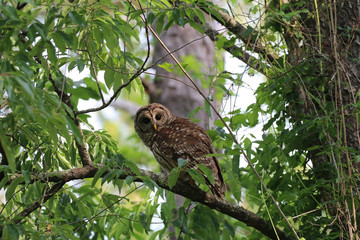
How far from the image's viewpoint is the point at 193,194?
2893mm

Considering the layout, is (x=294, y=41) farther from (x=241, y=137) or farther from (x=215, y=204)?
(x=215, y=204)

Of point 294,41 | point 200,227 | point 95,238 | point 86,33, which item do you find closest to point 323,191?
point 200,227

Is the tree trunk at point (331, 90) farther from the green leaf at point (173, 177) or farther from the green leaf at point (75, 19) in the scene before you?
the green leaf at point (75, 19)

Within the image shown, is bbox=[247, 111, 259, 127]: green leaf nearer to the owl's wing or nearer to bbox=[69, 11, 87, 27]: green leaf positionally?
the owl's wing

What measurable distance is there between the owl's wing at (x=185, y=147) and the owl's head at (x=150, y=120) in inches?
6.7

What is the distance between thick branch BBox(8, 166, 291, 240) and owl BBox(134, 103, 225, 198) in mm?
321

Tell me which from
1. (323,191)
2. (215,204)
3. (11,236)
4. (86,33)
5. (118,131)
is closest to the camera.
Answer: (11,236)

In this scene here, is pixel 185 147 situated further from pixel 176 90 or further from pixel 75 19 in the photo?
pixel 75 19

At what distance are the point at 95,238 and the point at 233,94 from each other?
130 cm

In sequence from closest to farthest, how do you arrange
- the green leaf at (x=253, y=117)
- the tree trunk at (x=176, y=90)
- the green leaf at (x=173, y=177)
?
the green leaf at (x=173, y=177), the green leaf at (x=253, y=117), the tree trunk at (x=176, y=90)

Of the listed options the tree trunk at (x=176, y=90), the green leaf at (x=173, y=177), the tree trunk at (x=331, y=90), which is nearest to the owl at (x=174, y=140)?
the tree trunk at (x=331, y=90)

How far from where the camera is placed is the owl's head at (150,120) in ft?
13.4

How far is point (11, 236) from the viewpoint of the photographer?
2.05m

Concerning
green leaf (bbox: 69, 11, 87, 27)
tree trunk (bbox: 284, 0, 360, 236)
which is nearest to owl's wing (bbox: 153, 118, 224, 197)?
tree trunk (bbox: 284, 0, 360, 236)
